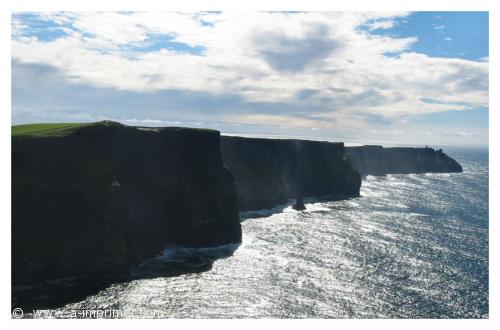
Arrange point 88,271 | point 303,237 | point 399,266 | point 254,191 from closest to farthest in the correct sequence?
point 88,271
point 399,266
point 303,237
point 254,191

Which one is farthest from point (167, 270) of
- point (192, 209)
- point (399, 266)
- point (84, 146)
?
point (399, 266)

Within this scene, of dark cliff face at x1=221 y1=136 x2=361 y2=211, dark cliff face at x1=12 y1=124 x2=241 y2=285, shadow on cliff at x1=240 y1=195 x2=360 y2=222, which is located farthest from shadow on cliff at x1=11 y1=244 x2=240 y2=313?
dark cliff face at x1=221 y1=136 x2=361 y2=211

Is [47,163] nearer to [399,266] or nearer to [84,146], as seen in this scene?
[84,146]

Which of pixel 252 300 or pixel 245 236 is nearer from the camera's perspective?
pixel 252 300

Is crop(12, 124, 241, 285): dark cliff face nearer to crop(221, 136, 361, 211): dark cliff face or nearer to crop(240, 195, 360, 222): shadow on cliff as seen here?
crop(240, 195, 360, 222): shadow on cliff

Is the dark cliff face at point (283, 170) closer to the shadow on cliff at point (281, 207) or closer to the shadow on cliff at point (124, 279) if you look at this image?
the shadow on cliff at point (281, 207)

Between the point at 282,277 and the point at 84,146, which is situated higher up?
the point at 84,146
